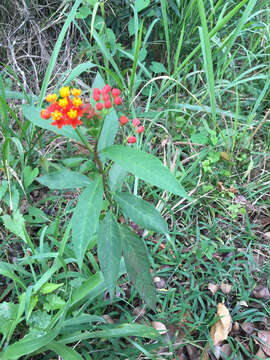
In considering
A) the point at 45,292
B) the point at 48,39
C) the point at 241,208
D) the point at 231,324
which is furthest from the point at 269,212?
the point at 48,39

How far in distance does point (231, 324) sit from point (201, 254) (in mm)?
339

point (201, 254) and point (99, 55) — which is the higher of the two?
point (99, 55)

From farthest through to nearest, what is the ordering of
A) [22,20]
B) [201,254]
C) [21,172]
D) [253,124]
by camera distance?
[22,20]
[253,124]
[21,172]
[201,254]

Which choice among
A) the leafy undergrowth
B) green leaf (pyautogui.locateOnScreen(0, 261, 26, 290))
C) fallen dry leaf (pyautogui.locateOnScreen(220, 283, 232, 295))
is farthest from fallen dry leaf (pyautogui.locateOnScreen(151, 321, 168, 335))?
green leaf (pyautogui.locateOnScreen(0, 261, 26, 290))

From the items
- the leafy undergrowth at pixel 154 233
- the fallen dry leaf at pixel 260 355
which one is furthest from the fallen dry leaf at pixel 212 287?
the fallen dry leaf at pixel 260 355

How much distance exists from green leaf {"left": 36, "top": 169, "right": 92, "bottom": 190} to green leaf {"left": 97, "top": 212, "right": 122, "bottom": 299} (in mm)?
162

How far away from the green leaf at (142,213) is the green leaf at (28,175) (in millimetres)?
726

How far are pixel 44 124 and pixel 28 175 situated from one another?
0.64 m

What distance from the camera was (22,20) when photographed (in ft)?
7.52

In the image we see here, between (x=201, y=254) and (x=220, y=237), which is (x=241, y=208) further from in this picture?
(x=201, y=254)

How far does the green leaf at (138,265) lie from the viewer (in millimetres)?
1073

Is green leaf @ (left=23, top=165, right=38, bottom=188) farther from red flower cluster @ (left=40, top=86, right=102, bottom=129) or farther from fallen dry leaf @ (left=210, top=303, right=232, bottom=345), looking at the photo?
fallen dry leaf @ (left=210, top=303, right=232, bottom=345)

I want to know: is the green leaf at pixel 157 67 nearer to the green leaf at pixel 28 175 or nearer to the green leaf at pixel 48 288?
the green leaf at pixel 28 175

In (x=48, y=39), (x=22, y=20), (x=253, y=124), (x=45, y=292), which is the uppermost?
(x=22, y=20)
